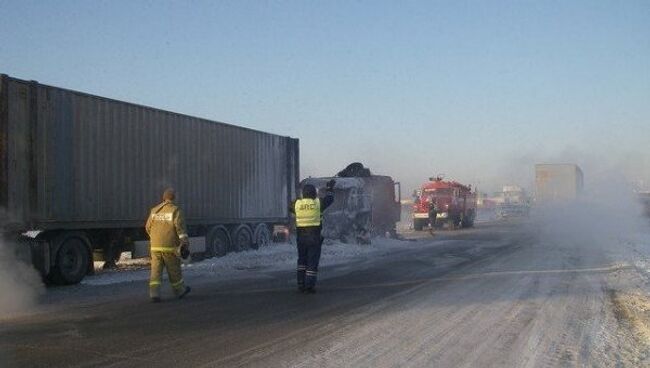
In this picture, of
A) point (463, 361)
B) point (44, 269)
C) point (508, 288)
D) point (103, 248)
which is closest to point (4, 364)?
point (463, 361)

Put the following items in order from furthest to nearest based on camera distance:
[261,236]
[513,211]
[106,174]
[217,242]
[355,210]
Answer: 1. [513,211]
2. [355,210]
3. [261,236]
4. [217,242]
5. [106,174]

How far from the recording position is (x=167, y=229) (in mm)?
8680

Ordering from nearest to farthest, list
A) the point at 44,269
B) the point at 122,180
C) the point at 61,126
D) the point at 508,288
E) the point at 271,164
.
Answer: the point at 508,288
the point at 44,269
the point at 61,126
the point at 122,180
the point at 271,164

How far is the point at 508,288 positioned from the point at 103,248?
8.43 meters

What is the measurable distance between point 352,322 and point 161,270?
3.19m

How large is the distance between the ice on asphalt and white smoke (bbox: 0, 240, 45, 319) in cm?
119

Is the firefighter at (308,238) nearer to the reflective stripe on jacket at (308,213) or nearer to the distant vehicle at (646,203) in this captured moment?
the reflective stripe on jacket at (308,213)

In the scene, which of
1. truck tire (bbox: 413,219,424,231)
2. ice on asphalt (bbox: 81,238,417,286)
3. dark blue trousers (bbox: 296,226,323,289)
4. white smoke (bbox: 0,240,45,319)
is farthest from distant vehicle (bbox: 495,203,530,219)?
white smoke (bbox: 0,240,45,319)

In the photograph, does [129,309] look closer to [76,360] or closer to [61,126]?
[76,360]

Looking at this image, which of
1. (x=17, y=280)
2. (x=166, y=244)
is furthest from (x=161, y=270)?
(x=17, y=280)

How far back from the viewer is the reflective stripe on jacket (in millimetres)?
9703

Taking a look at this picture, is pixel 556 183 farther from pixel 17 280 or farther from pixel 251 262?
pixel 17 280

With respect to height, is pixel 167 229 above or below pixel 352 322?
above

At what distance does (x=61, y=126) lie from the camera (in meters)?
11.3
